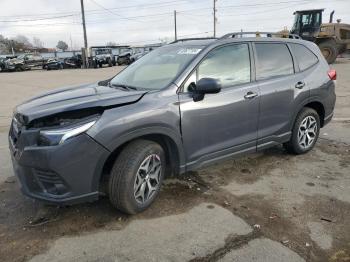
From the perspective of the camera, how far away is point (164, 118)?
12.2 ft

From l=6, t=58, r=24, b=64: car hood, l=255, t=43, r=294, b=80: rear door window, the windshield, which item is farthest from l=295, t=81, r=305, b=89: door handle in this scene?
l=6, t=58, r=24, b=64: car hood

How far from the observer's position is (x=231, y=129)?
4.39 m

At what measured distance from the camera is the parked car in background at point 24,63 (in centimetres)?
3544

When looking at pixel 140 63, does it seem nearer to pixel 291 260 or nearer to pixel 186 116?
pixel 186 116

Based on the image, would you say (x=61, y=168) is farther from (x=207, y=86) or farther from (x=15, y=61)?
(x=15, y=61)

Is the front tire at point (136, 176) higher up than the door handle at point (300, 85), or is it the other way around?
the door handle at point (300, 85)

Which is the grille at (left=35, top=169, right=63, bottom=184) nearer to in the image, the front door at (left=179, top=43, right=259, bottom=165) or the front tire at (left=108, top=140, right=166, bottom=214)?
the front tire at (left=108, top=140, right=166, bottom=214)

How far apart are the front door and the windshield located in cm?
21

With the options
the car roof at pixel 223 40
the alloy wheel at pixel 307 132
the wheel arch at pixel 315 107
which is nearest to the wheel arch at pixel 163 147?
the car roof at pixel 223 40

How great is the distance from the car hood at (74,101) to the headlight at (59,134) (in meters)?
0.21

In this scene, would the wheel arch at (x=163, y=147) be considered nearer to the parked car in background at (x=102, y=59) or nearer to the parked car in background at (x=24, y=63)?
the parked car in background at (x=102, y=59)

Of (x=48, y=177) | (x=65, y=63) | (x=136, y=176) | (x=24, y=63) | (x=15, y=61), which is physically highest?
(x=48, y=177)

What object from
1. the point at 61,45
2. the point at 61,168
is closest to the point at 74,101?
the point at 61,168

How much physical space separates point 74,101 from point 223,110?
63.3 inches
